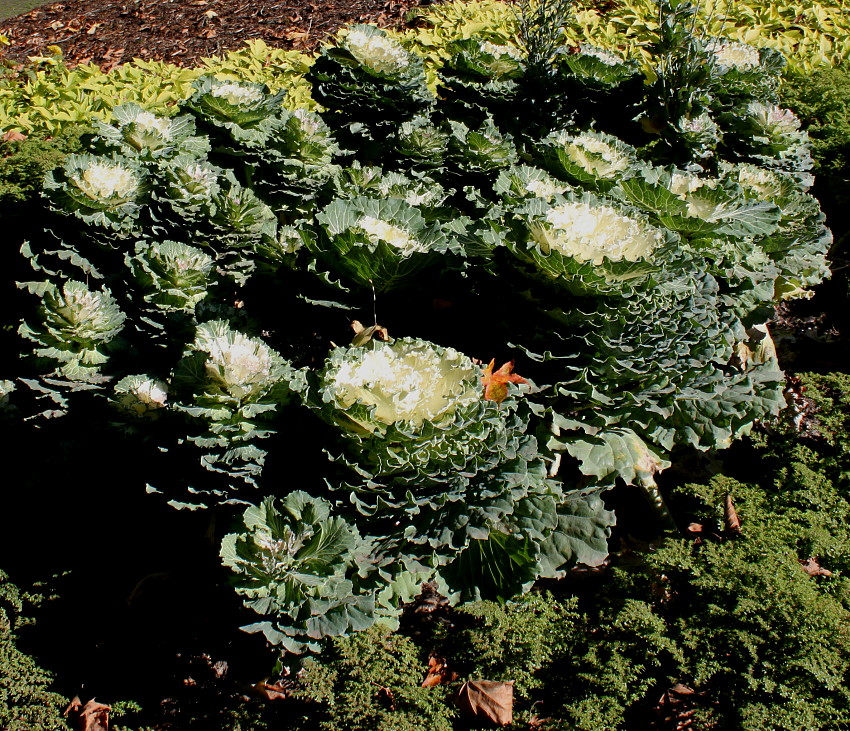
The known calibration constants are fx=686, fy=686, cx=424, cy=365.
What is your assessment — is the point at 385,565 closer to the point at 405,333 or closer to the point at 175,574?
the point at 405,333

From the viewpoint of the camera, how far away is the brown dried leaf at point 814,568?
2545 millimetres

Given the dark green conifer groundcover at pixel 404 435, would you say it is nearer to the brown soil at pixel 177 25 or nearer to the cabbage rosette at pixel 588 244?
the cabbage rosette at pixel 588 244

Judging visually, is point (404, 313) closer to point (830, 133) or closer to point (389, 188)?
point (389, 188)

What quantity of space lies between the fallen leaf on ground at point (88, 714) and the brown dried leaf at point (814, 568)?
8.34 feet

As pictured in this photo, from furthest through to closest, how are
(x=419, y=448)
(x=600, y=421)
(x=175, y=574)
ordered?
(x=175, y=574) < (x=600, y=421) < (x=419, y=448)

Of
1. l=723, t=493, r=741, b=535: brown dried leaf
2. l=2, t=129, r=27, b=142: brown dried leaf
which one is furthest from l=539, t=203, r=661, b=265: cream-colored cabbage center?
l=2, t=129, r=27, b=142: brown dried leaf

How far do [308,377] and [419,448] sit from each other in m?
0.49

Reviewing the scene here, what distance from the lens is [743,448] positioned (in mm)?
3309

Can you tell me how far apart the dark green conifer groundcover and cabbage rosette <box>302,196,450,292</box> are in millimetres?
14

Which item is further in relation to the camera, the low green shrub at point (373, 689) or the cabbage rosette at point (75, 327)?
the cabbage rosette at point (75, 327)

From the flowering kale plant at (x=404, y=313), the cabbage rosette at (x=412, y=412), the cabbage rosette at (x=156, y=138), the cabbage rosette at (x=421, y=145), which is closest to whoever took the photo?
the cabbage rosette at (x=412, y=412)

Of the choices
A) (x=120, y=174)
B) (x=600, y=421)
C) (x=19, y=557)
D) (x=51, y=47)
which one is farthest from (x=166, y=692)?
(x=51, y=47)

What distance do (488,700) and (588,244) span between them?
60.3 inches

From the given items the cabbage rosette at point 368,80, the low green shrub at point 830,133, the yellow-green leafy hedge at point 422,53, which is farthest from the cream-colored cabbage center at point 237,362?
the yellow-green leafy hedge at point 422,53
